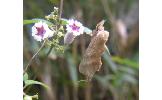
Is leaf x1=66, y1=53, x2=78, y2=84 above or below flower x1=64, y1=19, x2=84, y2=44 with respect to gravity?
below

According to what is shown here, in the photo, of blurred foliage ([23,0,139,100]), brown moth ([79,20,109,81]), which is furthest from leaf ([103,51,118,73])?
brown moth ([79,20,109,81])

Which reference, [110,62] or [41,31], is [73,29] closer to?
[41,31]

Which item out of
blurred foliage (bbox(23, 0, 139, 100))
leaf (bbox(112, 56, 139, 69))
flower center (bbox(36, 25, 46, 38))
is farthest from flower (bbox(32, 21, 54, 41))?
leaf (bbox(112, 56, 139, 69))

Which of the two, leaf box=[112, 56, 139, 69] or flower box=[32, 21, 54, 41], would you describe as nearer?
flower box=[32, 21, 54, 41]

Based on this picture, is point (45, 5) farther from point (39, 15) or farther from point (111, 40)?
point (111, 40)

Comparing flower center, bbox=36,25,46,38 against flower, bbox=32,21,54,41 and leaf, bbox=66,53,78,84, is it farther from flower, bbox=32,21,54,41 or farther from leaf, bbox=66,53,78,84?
leaf, bbox=66,53,78,84

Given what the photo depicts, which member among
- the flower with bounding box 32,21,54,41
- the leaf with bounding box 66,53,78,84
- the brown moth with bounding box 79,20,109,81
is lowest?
the leaf with bounding box 66,53,78,84

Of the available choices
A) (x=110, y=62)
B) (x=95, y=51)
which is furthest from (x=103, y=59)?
(x=95, y=51)
